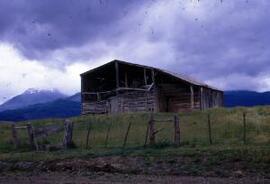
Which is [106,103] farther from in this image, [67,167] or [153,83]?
[67,167]

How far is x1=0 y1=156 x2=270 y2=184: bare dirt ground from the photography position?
690 inches

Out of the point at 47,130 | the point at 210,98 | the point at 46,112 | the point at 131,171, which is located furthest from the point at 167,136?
the point at 46,112

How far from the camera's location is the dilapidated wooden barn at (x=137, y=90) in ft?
164

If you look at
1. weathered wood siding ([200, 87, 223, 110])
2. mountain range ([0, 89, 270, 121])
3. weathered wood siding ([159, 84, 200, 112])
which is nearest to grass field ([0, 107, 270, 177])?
weathered wood siding ([159, 84, 200, 112])

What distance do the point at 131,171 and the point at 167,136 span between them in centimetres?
1149

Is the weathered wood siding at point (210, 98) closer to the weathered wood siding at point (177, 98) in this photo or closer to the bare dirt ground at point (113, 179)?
the weathered wood siding at point (177, 98)

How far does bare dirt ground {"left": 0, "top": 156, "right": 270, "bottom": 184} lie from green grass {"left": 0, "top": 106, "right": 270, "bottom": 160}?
1.33 m

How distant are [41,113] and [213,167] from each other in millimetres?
93041

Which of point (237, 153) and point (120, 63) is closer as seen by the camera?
point (237, 153)

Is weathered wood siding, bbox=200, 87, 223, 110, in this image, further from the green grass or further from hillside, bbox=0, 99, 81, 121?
hillside, bbox=0, 99, 81, 121

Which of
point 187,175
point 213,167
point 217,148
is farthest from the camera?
point 217,148

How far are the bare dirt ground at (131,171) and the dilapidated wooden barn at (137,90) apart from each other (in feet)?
88.8

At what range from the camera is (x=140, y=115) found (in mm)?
40844


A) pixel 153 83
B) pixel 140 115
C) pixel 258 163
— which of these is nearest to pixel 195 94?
pixel 153 83
